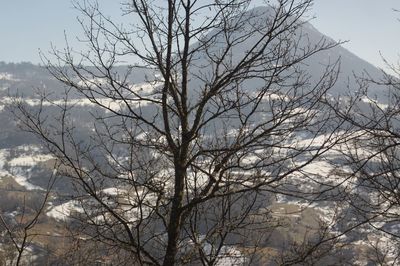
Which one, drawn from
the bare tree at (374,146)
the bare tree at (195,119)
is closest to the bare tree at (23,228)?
the bare tree at (195,119)

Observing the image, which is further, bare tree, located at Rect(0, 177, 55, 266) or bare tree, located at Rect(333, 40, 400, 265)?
bare tree, located at Rect(333, 40, 400, 265)

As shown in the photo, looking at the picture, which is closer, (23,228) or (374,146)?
(23,228)

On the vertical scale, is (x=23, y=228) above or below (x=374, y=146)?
below

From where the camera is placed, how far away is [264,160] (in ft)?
25.1

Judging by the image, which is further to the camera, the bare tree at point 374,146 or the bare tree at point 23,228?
the bare tree at point 374,146

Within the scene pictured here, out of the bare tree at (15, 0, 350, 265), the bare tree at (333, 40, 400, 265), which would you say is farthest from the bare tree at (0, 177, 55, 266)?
the bare tree at (333, 40, 400, 265)

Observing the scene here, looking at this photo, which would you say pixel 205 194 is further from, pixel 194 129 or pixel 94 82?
pixel 94 82

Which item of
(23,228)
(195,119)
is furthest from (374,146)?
(23,228)

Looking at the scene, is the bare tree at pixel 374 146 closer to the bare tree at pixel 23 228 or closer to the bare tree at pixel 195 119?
the bare tree at pixel 195 119

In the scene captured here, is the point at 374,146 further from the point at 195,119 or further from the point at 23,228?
the point at 23,228

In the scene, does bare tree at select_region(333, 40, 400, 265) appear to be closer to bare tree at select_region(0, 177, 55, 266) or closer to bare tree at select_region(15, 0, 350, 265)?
bare tree at select_region(15, 0, 350, 265)

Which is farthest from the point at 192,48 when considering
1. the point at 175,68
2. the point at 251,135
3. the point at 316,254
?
the point at 316,254

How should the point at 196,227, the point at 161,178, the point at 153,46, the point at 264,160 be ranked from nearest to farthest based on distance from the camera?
1. the point at 264,160
2. the point at 153,46
3. the point at 161,178
4. the point at 196,227

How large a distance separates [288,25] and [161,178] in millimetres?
3502
